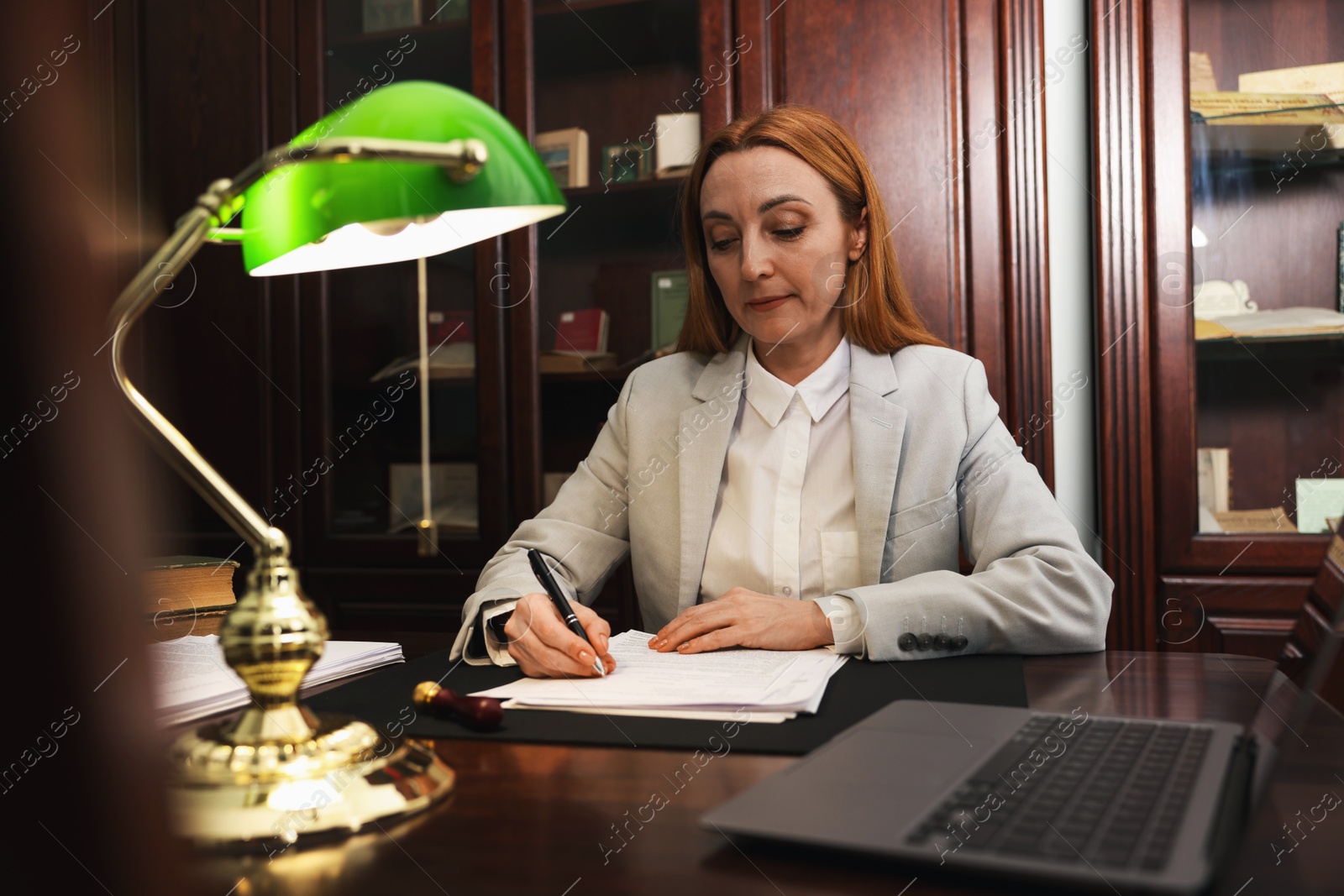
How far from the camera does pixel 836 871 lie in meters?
0.50

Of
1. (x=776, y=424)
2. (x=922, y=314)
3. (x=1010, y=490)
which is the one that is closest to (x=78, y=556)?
(x=1010, y=490)

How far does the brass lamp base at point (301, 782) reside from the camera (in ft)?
1.85

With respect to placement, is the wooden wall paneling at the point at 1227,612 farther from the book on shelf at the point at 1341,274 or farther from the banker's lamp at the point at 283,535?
the banker's lamp at the point at 283,535

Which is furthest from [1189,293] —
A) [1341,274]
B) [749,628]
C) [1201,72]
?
[749,628]

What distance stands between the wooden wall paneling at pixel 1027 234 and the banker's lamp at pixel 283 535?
1.62 metres

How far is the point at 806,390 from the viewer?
168 centimetres

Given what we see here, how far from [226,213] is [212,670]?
54 cm

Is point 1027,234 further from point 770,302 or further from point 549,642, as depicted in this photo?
point 549,642

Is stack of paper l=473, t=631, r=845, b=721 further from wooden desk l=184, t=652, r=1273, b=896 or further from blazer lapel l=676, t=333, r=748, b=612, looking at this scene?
blazer lapel l=676, t=333, r=748, b=612

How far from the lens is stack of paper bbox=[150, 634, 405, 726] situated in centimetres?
86

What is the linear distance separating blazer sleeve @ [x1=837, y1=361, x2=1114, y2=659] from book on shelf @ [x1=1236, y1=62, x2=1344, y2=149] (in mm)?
1219

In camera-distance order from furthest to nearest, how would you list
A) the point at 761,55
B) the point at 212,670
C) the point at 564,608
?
1. the point at 761,55
2. the point at 564,608
3. the point at 212,670

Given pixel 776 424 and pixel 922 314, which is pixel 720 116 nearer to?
pixel 922 314

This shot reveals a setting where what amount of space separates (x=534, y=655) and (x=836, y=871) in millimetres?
621
